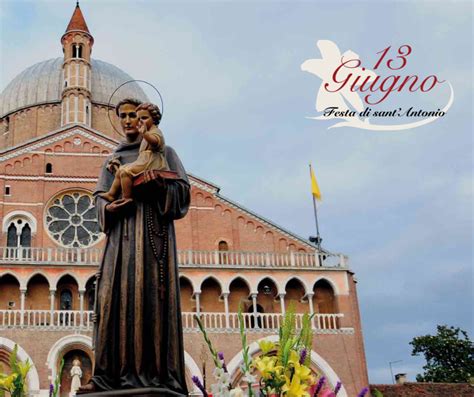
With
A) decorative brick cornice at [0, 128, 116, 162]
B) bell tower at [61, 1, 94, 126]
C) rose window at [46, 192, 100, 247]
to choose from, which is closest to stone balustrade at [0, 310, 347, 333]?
rose window at [46, 192, 100, 247]

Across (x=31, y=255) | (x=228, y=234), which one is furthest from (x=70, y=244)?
(x=228, y=234)

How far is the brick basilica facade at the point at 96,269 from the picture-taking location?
1109 inches

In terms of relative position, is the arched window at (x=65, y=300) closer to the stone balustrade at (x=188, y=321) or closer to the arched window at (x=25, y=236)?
the stone balustrade at (x=188, y=321)

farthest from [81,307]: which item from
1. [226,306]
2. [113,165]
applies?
[113,165]

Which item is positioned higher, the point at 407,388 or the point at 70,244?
the point at 70,244

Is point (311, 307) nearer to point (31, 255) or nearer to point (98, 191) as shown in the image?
point (31, 255)

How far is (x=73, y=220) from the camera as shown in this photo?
106 feet

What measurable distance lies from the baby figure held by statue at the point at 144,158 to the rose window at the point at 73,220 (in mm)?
26153

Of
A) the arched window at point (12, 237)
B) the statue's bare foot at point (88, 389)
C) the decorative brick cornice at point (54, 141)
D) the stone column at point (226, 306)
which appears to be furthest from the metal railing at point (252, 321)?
the statue's bare foot at point (88, 389)

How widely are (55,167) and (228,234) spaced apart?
8.00 meters

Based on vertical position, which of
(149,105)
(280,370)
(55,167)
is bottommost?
(280,370)

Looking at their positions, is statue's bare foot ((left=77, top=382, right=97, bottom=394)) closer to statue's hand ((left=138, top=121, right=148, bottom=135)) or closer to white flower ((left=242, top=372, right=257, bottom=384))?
white flower ((left=242, top=372, right=257, bottom=384))

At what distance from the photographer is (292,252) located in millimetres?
31750

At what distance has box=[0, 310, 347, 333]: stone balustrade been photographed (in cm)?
2791
